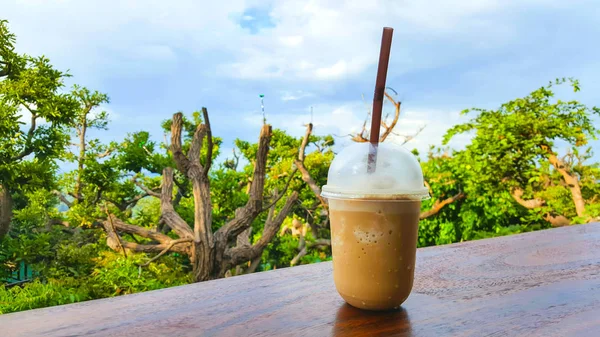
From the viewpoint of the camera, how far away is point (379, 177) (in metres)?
0.72

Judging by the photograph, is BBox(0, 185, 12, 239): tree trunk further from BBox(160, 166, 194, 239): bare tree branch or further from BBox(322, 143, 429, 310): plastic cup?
BBox(322, 143, 429, 310): plastic cup

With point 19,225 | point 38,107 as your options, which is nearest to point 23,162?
point 38,107

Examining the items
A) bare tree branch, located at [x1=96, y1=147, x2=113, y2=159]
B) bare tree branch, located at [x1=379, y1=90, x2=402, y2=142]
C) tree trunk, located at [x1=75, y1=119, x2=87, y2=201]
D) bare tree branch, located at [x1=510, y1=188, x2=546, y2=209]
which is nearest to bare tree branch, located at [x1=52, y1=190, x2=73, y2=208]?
tree trunk, located at [x1=75, y1=119, x2=87, y2=201]

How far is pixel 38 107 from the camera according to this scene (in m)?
5.77

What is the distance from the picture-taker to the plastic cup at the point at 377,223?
71 cm

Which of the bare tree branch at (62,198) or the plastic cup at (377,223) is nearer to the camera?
the plastic cup at (377,223)

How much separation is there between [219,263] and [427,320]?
4.89 m

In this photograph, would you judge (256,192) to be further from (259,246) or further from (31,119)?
(31,119)

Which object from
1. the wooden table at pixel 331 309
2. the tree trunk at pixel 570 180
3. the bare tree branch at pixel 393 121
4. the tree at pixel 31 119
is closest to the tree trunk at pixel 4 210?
the tree at pixel 31 119

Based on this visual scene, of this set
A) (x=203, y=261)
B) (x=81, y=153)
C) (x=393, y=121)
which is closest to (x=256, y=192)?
(x=203, y=261)

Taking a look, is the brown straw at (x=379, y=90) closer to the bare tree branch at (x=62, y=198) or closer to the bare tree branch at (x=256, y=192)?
the bare tree branch at (x=256, y=192)

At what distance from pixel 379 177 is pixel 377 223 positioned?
0.22 feet

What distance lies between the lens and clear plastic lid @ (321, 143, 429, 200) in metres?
0.71

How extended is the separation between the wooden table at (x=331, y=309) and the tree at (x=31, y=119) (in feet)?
17.9
